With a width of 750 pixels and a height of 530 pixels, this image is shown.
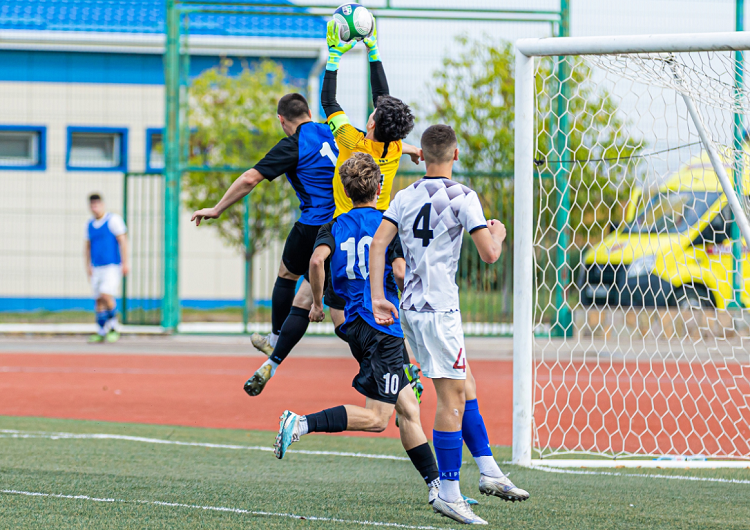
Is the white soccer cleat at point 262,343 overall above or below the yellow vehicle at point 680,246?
below

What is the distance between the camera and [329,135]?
21.2 feet

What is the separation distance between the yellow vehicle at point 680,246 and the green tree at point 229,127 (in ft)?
28.3

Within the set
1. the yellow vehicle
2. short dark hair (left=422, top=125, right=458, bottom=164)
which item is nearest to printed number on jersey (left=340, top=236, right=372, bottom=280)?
short dark hair (left=422, top=125, right=458, bottom=164)

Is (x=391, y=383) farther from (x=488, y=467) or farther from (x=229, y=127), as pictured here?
(x=229, y=127)

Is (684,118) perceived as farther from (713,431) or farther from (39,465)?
(39,465)

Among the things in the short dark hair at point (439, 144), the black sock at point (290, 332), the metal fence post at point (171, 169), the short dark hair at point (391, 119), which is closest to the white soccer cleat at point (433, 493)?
the short dark hair at point (439, 144)

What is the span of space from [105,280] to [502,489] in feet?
34.2

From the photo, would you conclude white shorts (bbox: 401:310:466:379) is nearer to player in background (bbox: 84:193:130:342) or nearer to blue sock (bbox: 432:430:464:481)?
blue sock (bbox: 432:430:464:481)

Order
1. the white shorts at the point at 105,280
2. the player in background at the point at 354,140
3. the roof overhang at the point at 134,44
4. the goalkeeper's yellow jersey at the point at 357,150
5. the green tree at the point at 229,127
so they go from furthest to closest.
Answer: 1. the roof overhang at the point at 134,44
2. the green tree at the point at 229,127
3. the white shorts at the point at 105,280
4. the goalkeeper's yellow jersey at the point at 357,150
5. the player in background at the point at 354,140

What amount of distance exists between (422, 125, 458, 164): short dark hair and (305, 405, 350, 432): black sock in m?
1.38

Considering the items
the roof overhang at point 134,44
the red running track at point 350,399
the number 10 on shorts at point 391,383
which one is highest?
the roof overhang at point 134,44

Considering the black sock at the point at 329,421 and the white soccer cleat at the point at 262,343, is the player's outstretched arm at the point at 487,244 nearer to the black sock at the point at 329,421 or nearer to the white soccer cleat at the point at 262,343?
the black sock at the point at 329,421

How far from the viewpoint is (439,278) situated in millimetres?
4613

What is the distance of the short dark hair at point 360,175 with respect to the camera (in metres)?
4.94
